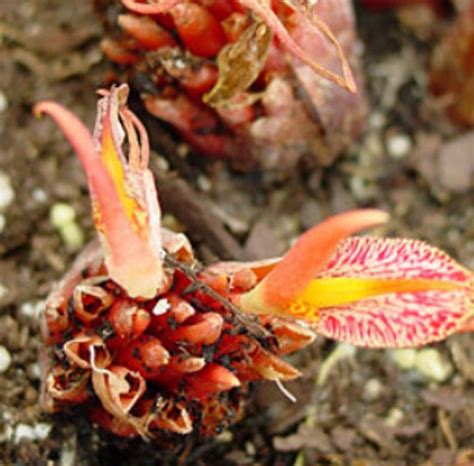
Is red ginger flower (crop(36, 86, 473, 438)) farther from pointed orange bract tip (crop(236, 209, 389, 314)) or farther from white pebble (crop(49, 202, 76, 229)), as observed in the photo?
white pebble (crop(49, 202, 76, 229))

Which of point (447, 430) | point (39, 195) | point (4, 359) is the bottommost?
point (447, 430)

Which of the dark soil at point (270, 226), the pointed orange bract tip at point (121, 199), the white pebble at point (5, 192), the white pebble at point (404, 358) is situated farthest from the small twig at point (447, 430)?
the white pebble at point (5, 192)

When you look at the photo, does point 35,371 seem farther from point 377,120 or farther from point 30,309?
point 377,120

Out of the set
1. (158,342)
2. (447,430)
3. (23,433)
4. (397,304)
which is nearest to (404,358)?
(447,430)

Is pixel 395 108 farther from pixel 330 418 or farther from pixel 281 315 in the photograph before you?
pixel 281 315

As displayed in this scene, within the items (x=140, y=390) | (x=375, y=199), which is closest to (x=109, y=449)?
(x=140, y=390)

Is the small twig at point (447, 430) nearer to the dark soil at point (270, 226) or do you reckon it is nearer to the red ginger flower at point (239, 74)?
the dark soil at point (270, 226)
